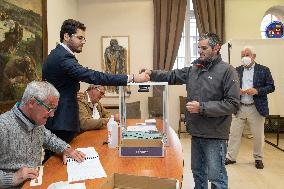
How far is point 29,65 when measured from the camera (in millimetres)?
4527

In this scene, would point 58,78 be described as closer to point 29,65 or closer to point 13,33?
point 13,33

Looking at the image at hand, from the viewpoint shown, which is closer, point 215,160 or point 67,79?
point 67,79

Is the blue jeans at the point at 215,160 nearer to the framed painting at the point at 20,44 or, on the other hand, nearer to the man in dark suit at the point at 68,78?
the man in dark suit at the point at 68,78

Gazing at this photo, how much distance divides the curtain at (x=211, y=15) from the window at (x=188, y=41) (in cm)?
29

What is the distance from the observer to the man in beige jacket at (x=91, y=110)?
2959mm

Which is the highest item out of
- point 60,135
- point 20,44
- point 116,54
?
point 116,54

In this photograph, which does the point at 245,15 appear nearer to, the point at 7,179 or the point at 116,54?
the point at 116,54

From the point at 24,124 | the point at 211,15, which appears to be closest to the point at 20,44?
the point at 24,124

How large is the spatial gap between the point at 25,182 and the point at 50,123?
685 millimetres

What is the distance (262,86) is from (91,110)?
2.34 m

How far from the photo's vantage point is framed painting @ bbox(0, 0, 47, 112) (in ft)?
12.8

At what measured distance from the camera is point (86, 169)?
1.71 metres

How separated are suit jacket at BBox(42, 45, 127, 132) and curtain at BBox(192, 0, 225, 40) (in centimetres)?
499

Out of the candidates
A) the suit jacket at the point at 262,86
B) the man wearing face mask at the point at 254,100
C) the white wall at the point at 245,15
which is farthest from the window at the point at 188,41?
the suit jacket at the point at 262,86
